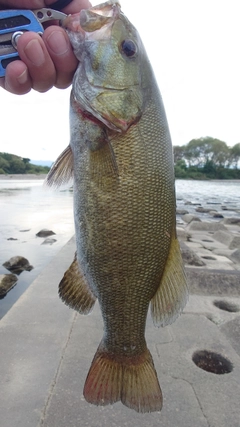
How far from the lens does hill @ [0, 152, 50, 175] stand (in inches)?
3476

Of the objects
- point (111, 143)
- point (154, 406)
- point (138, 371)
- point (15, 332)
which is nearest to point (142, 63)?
point (111, 143)

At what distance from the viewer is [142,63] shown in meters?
2.04

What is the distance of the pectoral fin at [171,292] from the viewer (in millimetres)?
1998

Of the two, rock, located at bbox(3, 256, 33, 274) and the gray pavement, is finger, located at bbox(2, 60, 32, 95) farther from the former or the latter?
rock, located at bbox(3, 256, 33, 274)

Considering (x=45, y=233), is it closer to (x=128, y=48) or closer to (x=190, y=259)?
(x=190, y=259)

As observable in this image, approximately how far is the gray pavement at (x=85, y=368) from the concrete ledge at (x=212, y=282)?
536 millimetres

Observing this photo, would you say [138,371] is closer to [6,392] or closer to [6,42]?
[6,392]

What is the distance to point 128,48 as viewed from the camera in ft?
6.59

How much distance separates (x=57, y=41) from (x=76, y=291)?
150 cm

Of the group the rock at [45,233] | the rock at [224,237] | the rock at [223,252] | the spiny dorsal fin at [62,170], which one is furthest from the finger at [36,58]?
the rock at [45,233]

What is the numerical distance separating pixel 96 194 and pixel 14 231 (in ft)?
41.0

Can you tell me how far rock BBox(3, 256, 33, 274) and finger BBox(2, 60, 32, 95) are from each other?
21.8ft

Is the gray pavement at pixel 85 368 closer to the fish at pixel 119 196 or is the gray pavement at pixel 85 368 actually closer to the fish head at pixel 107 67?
the fish at pixel 119 196

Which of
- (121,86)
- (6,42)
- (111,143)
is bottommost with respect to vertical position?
(111,143)
